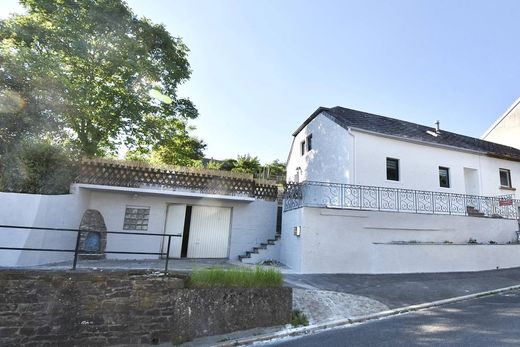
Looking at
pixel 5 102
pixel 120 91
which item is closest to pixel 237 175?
pixel 120 91

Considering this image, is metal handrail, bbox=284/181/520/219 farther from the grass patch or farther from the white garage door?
the grass patch

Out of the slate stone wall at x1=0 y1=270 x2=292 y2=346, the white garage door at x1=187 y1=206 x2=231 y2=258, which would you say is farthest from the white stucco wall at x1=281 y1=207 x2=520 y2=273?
the slate stone wall at x1=0 y1=270 x2=292 y2=346

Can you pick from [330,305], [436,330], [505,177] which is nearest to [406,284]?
[330,305]

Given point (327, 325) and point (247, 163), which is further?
point (247, 163)

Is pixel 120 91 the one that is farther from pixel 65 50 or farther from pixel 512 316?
pixel 512 316

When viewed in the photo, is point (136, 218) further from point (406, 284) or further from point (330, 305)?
point (406, 284)

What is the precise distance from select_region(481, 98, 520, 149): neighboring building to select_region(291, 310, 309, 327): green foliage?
72.0 ft

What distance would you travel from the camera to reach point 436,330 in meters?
5.45

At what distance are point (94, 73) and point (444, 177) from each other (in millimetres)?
17697

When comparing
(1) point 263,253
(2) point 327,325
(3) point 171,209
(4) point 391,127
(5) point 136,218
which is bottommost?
(2) point 327,325

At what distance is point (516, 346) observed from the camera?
4.56 meters

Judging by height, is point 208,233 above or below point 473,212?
below

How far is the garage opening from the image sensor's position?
12359 millimetres

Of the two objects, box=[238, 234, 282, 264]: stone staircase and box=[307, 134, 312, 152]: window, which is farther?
box=[307, 134, 312, 152]: window
